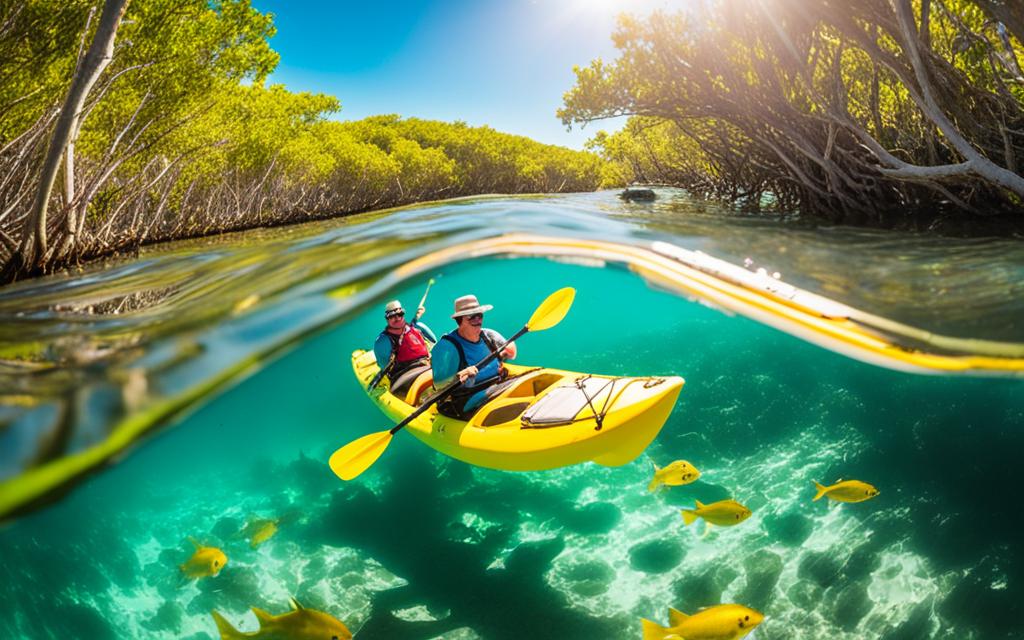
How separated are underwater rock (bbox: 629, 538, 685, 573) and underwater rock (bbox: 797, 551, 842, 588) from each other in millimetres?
1730

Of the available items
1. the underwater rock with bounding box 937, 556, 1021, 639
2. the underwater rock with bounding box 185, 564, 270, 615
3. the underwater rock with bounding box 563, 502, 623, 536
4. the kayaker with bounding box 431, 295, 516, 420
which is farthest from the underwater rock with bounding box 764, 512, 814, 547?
the underwater rock with bounding box 185, 564, 270, 615

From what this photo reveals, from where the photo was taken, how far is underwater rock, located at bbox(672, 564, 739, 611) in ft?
23.5

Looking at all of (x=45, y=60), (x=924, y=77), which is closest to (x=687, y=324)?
(x=924, y=77)

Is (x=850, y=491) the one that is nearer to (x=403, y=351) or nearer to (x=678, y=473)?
(x=678, y=473)

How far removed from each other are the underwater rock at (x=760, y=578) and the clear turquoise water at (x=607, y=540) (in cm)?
3

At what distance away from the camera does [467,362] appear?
18.1ft

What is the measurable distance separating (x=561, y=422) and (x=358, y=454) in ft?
6.72

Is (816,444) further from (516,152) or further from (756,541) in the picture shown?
(516,152)

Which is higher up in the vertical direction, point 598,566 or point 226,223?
point 226,223

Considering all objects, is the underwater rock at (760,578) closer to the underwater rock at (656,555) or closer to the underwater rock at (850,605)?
the underwater rock at (850,605)

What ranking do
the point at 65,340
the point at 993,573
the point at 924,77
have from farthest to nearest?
the point at 993,573 → the point at 924,77 → the point at 65,340

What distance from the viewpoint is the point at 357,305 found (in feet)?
24.3

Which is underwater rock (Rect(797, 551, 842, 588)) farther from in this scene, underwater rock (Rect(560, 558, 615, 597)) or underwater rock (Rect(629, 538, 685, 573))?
underwater rock (Rect(560, 558, 615, 597))

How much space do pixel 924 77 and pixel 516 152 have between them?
3730 centimetres
